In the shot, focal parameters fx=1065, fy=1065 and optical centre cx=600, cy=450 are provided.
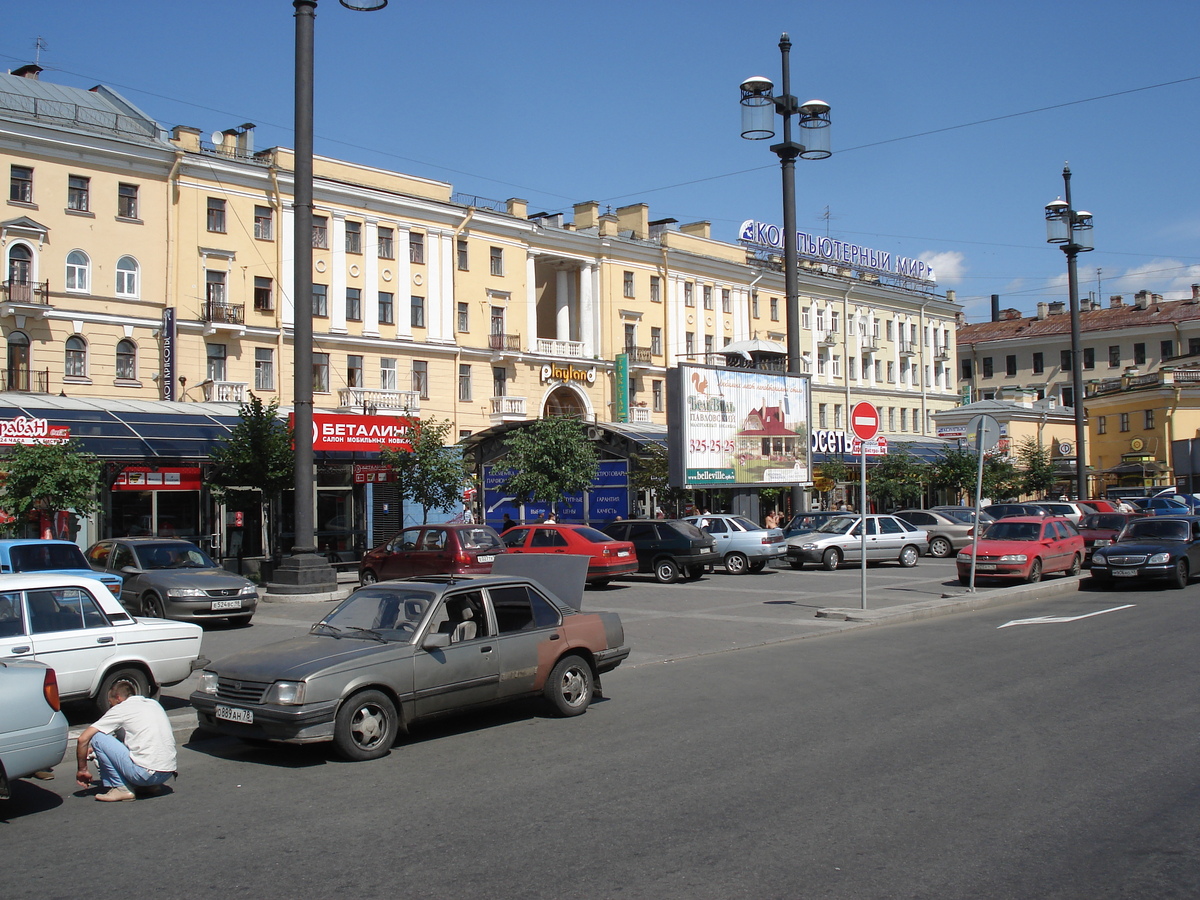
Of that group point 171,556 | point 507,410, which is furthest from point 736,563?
point 507,410

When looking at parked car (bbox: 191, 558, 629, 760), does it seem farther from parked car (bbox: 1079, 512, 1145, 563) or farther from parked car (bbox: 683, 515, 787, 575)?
parked car (bbox: 1079, 512, 1145, 563)

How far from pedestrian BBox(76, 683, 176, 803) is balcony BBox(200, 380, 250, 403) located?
3465cm

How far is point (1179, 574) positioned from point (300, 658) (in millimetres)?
20286

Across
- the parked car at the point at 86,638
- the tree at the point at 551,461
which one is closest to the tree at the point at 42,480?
the tree at the point at 551,461

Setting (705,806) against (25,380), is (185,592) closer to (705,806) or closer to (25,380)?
(705,806)

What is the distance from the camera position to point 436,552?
2381 centimetres

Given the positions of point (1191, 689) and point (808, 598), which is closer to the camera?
point (1191, 689)

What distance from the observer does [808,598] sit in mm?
22281

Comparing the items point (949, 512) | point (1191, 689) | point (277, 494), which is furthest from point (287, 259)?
point (1191, 689)

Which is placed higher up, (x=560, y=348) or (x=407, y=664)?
(x=560, y=348)

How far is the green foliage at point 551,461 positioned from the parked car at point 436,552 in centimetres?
1053

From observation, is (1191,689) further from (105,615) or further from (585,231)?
(585,231)

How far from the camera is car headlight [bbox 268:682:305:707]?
8461 millimetres

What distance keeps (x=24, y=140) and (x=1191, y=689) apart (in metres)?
39.9
